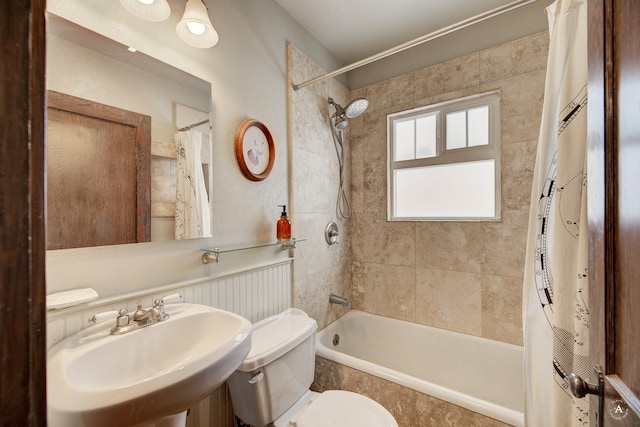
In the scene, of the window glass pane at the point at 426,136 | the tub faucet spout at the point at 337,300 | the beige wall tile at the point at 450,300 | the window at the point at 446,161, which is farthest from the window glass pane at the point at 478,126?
the tub faucet spout at the point at 337,300

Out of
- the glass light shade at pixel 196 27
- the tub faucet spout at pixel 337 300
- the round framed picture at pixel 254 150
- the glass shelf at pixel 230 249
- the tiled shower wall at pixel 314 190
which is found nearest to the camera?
the glass light shade at pixel 196 27

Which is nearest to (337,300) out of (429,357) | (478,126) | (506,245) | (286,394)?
(429,357)

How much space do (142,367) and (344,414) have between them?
33.4 inches

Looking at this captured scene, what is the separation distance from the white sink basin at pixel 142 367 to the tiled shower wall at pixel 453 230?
157 centimetres

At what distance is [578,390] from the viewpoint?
21.0 inches

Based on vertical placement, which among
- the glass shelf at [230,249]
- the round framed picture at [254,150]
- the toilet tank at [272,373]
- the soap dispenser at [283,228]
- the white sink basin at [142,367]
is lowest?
the toilet tank at [272,373]

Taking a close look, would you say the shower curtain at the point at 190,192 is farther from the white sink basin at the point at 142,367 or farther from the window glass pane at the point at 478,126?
the window glass pane at the point at 478,126

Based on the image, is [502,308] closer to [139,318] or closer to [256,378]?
[256,378]

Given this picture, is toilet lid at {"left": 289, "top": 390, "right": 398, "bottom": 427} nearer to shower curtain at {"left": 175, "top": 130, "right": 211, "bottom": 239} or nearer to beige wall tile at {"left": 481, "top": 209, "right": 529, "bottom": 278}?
shower curtain at {"left": 175, "top": 130, "right": 211, "bottom": 239}

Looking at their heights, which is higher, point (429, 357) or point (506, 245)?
point (506, 245)

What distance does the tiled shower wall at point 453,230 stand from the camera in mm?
→ 1770

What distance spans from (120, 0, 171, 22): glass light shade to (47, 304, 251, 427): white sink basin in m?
1.14

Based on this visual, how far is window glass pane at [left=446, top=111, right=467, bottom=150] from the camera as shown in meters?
2.04

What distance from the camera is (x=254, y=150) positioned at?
154 centimetres
